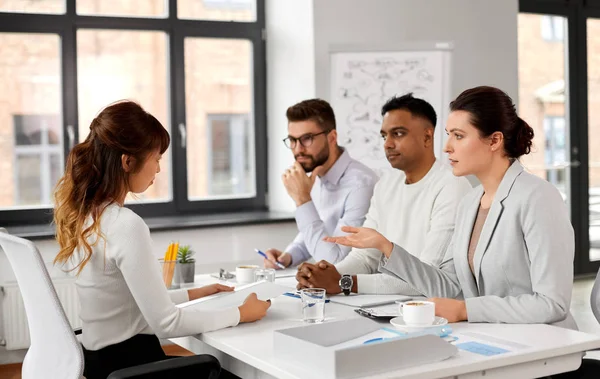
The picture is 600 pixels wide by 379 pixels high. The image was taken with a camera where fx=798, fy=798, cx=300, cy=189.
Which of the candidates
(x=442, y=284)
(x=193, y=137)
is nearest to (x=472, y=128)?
(x=442, y=284)

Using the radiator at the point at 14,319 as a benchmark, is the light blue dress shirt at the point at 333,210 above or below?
above

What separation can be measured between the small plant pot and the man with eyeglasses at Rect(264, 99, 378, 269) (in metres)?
0.62

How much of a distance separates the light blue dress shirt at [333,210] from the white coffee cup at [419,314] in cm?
129

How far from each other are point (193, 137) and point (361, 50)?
123cm

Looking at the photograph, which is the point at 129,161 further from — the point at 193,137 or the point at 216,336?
the point at 193,137

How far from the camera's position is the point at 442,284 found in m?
2.46

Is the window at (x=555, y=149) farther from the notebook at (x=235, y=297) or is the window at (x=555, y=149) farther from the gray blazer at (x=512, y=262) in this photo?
the notebook at (x=235, y=297)

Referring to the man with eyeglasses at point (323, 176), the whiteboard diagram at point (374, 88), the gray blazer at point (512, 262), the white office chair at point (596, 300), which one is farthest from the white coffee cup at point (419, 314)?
the whiteboard diagram at point (374, 88)

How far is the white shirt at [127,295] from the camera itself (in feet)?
6.61

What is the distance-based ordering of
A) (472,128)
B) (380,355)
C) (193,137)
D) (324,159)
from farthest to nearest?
(193,137)
(324,159)
(472,128)
(380,355)

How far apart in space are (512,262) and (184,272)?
119 centimetres

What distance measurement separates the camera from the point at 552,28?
262 inches

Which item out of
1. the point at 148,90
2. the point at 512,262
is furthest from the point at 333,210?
the point at 148,90

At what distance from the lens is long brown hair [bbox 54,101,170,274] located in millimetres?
2090
